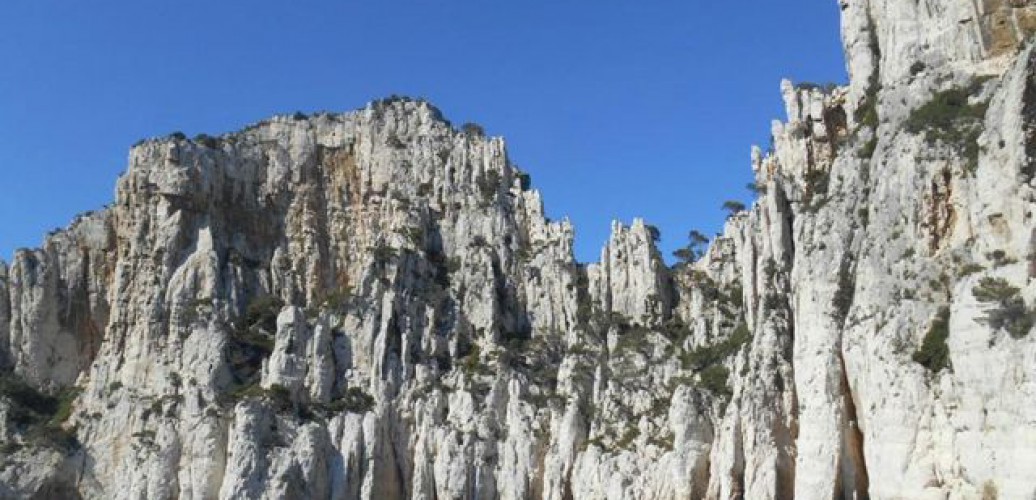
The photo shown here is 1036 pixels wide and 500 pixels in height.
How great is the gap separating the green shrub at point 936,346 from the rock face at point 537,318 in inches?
5.7

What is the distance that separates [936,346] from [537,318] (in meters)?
38.9

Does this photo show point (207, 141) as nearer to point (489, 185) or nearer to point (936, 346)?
point (489, 185)

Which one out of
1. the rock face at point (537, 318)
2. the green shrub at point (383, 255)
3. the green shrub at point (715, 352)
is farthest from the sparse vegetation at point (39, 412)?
the green shrub at point (715, 352)

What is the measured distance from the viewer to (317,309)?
3280 inches

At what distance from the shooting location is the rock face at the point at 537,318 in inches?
1908

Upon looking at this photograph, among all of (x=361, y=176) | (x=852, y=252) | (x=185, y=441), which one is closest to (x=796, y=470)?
(x=852, y=252)

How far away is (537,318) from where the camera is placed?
8362cm

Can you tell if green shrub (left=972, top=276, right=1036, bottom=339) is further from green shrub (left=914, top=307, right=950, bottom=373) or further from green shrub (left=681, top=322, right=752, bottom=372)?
green shrub (left=681, top=322, right=752, bottom=372)

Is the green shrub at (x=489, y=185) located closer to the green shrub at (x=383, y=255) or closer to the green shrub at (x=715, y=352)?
the green shrub at (x=383, y=255)

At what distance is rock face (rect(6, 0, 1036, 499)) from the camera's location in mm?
48469

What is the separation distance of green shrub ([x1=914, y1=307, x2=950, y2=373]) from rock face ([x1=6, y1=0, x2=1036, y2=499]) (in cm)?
15

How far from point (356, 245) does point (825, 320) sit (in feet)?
145

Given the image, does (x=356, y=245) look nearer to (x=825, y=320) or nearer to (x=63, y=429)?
(x=63, y=429)

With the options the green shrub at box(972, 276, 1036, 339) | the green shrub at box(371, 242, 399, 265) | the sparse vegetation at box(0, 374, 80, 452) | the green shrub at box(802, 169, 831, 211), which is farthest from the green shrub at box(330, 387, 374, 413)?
the green shrub at box(972, 276, 1036, 339)
